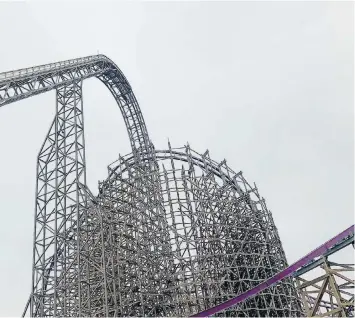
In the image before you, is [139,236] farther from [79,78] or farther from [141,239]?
[79,78]

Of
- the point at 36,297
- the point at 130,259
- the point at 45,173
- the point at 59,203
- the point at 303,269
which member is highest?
the point at 45,173

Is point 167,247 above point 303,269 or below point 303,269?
above

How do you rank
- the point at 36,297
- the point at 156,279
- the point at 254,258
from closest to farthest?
1. the point at 36,297
2. the point at 156,279
3. the point at 254,258

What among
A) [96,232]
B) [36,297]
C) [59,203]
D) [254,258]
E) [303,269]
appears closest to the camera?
[303,269]

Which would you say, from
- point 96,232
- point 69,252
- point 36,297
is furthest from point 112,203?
point 36,297

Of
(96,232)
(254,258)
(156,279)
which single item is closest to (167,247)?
(156,279)

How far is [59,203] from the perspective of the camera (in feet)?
49.4

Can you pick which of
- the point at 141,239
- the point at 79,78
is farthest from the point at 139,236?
the point at 79,78

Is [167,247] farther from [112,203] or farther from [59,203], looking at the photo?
[59,203]

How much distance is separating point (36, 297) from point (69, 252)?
4.17m

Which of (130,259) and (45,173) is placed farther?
(130,259)

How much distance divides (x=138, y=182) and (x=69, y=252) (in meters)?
4.26

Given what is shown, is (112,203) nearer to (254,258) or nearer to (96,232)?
(96,232)

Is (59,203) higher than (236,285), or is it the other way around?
(59,203)
